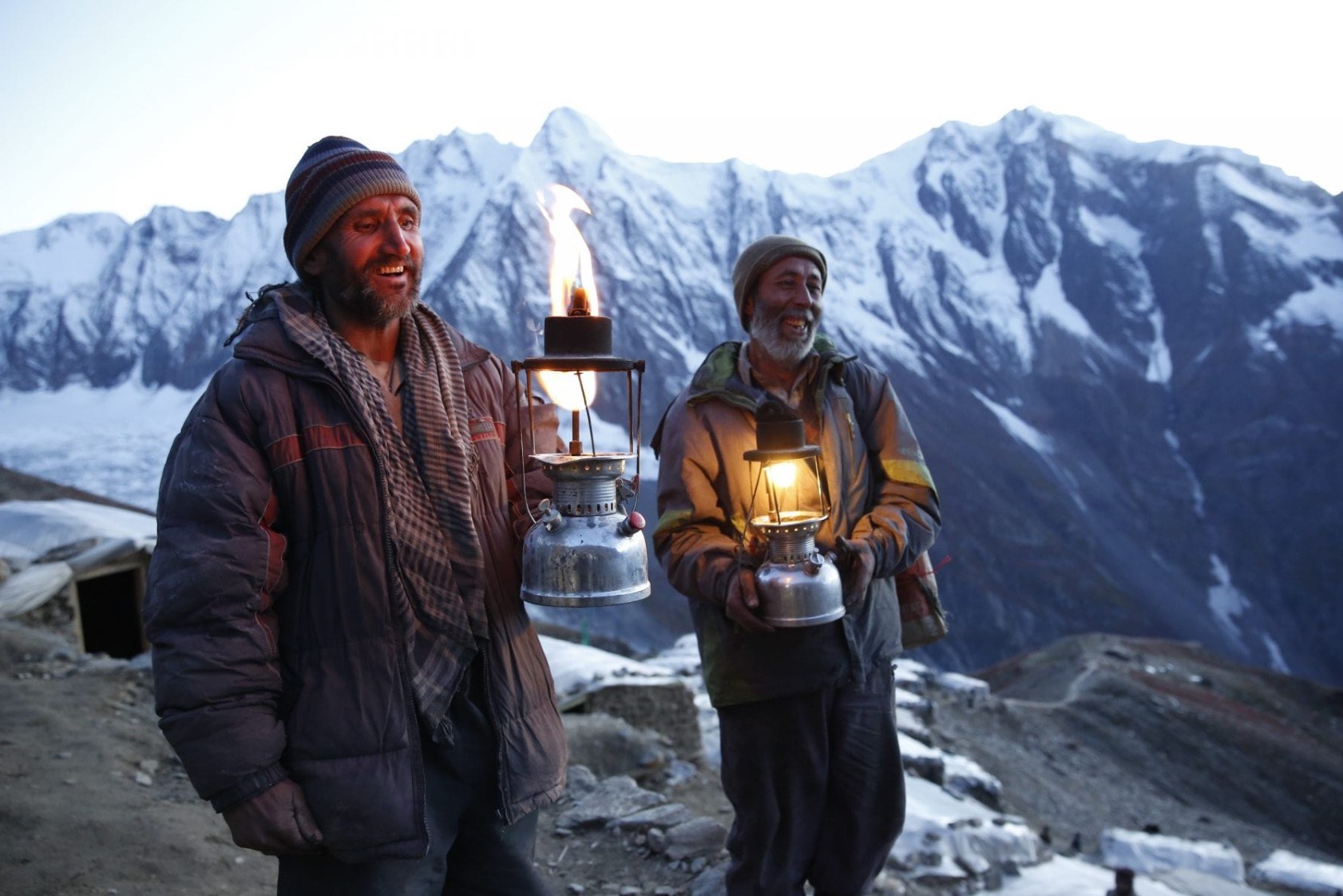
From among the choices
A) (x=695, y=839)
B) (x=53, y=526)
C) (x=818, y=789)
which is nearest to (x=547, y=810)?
(x=695, y=839)

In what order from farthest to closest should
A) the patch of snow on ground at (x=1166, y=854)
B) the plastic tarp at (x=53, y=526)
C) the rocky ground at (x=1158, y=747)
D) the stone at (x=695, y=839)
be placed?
1. the rocky ground at (x=1158, y=747)
2. the plastic tarp at (x=53, y=526)
3. the patch of snow on ground at (x=1166, y=854)
4. the stone at (x=695, y=839)

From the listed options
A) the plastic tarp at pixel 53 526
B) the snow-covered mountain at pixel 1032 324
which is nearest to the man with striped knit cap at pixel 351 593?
the plastic tarp at pixel 53 526

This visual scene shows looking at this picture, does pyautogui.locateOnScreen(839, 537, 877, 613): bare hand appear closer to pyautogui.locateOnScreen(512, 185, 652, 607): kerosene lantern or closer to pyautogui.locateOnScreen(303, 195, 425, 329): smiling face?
pyautogui.locateOnScreen(512, 185, 652, 607): kerosene lantern

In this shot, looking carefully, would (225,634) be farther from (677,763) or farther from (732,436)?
(677,763)

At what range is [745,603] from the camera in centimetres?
269

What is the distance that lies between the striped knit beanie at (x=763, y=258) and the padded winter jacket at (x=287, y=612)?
1623 millimetres

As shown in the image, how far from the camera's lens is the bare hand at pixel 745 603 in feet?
8.75

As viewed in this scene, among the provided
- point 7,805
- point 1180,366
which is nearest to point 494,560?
point 7,805

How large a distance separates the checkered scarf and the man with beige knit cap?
98 cm

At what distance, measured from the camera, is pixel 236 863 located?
13.9 ft

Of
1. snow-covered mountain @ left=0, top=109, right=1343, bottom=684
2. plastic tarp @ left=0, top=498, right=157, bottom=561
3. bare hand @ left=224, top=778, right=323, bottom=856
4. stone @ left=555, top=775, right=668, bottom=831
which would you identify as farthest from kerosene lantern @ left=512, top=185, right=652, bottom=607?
snow-covered mountain @ left=0, top=109, right=1343, bottom=684

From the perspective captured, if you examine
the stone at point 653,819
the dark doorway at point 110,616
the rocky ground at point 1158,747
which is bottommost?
the rocky ground at point 1158,747

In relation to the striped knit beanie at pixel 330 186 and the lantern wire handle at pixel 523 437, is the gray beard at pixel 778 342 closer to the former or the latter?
the lantern wire handle at pixel 523 437

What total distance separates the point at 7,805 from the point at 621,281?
183 ft
